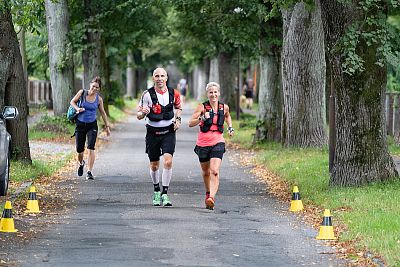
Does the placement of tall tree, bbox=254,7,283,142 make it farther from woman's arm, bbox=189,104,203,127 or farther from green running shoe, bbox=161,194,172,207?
woman's arm, bbox=189,104,203,127

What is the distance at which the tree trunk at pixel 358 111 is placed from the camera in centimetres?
1589

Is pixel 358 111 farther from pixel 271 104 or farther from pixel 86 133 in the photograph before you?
pixel 271 104

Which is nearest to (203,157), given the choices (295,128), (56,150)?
(295,128)

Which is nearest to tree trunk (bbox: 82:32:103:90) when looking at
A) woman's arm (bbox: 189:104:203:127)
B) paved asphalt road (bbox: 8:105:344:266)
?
paved asphalt road (bbox: 8:105:344:266)

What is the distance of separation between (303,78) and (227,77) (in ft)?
79.8

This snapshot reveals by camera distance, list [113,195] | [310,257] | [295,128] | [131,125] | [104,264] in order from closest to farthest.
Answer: [104,264] < [310,257] < [113,195] < [295,128] < [131,125]

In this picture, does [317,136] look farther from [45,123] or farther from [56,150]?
[45,123]

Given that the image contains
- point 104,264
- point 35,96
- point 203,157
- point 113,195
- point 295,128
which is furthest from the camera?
point 35,96

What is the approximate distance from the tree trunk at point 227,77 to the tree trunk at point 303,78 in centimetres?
2355

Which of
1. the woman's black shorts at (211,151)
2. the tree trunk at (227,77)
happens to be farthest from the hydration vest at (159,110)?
the tree trunk at (227,77)

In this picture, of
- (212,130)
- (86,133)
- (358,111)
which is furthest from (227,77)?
(212,130)

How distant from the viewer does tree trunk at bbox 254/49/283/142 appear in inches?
1109

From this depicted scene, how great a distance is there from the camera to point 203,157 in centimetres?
1488

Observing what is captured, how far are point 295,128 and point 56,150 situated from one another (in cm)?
589
